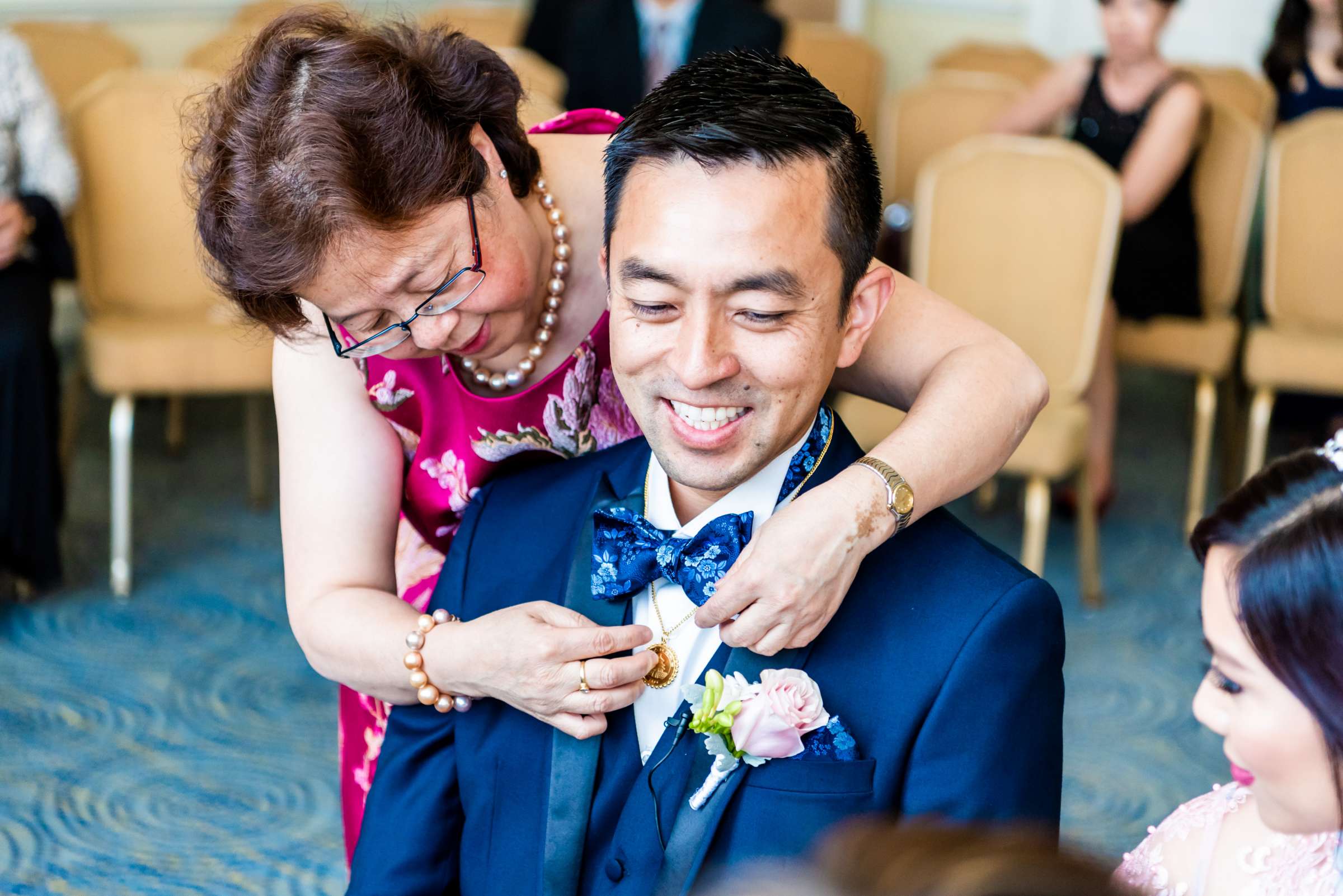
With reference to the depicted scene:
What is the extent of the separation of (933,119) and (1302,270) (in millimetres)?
1491

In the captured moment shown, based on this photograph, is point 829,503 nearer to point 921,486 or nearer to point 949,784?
point 921,486

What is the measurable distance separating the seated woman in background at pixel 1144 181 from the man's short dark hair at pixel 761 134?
3121 mm

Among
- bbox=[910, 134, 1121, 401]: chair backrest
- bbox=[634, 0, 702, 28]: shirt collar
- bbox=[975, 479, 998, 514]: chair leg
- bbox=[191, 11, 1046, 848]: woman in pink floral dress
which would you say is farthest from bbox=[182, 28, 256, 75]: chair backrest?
bbox=[191, 11, 1046, 848]: woman in pink floral dress

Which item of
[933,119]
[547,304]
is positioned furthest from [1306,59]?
[547,304]

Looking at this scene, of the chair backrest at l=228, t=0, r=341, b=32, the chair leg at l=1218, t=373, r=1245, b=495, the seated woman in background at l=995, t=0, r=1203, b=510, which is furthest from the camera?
the chair backrest at l=228, t=0, r=341, b=32

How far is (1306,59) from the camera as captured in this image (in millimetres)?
4914

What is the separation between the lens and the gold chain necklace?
1.56 metres

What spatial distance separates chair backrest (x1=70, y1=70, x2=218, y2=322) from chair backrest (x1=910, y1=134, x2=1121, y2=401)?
2.05 meters

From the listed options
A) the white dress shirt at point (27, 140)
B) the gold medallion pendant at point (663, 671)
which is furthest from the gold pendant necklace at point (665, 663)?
the white dress shirt at point (27, 140)

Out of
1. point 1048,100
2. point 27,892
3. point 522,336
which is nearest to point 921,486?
point 522,336

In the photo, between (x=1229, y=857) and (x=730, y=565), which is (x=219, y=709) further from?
(x=1229, y=857)

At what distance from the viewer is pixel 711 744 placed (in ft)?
4.56

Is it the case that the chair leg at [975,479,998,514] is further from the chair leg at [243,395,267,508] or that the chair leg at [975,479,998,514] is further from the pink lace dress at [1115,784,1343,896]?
the pink lace dress at [1115,784,1343,896]

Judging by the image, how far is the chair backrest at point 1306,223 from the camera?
411 cm
